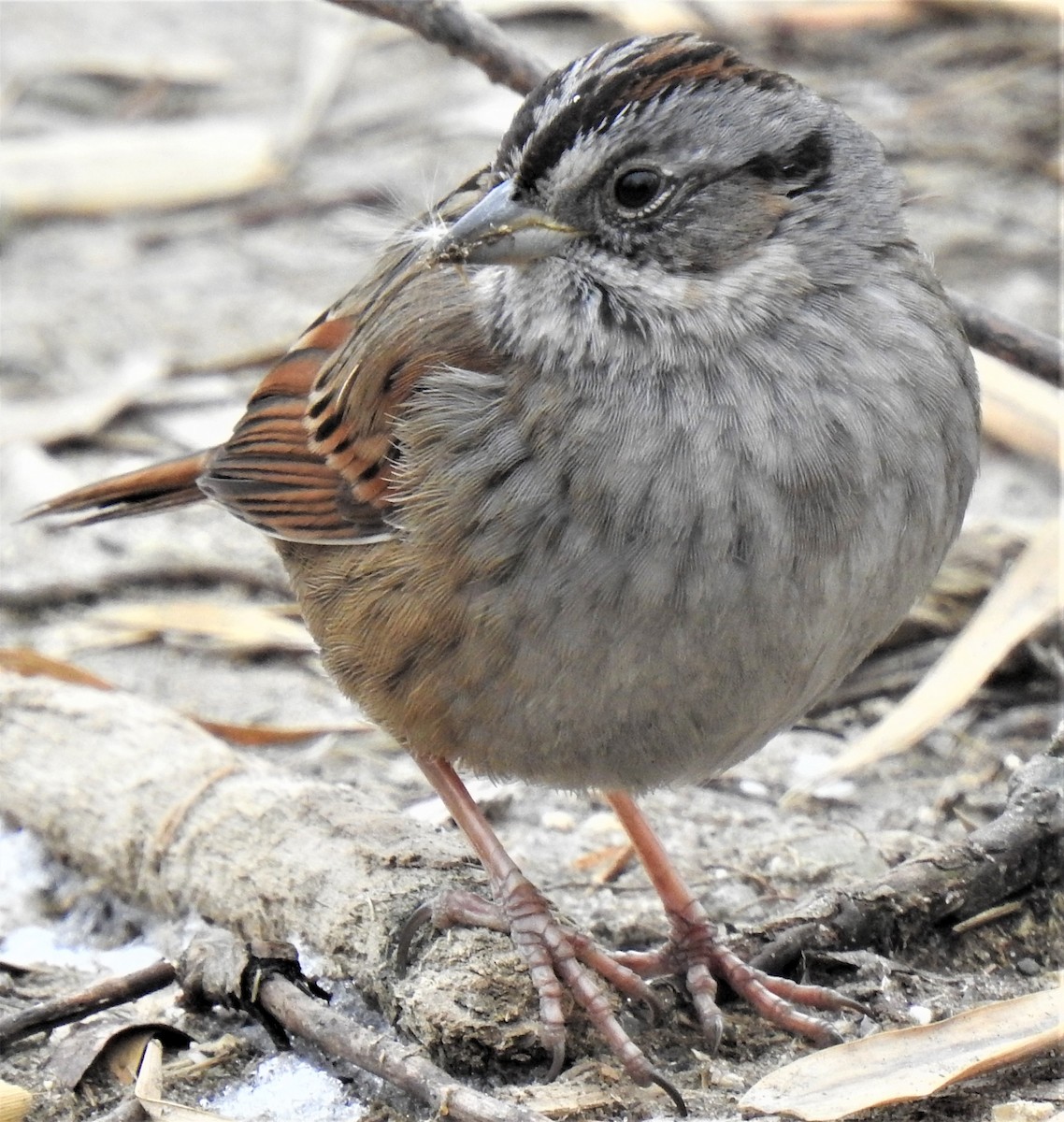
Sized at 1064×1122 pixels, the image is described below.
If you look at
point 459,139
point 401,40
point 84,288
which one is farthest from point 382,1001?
point 401,40

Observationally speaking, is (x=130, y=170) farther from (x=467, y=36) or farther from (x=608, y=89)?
(x=608, y=89)

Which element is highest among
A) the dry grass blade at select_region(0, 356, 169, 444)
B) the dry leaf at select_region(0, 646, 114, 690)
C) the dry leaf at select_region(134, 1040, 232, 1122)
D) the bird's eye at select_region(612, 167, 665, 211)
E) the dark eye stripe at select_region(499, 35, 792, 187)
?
the dark eye stripe at select_region(499, 35, 792, 187)

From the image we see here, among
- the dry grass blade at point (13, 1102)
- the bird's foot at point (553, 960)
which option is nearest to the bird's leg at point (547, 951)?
the bird's foot at point (553, 960)

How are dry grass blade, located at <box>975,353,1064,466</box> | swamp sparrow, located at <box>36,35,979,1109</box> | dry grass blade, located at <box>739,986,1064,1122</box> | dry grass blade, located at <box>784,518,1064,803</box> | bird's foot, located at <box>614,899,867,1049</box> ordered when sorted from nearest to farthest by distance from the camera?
dry grass blade, located at <box>739,986,1064,1122</box> < swamp sparrow, located at <box>36,35,979,1109</box> < bird's foot, located at <box>614,899,867,1049</box> < dry grass blade, located at <box>784,518,1064,803</box> < dry grass blade, located at <box>975,353,1064,466</box>

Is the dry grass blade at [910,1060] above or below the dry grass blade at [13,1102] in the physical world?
above

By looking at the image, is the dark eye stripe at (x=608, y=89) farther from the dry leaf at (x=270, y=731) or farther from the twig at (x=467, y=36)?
the dry leaf at (x=270, y=731)

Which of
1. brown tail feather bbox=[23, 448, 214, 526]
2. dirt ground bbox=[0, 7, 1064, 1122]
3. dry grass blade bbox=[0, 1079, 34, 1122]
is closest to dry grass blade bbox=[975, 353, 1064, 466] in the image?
dirt ground bbox=[0, 7, 1064, 1122]

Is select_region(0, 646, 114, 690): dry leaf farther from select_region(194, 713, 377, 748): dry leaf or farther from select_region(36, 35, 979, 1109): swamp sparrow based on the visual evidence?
select_region(36, 35, 979, 1109): swamp sparrow

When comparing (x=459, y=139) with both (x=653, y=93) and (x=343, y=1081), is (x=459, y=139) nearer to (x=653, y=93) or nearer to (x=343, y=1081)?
(x=653, y=93)
